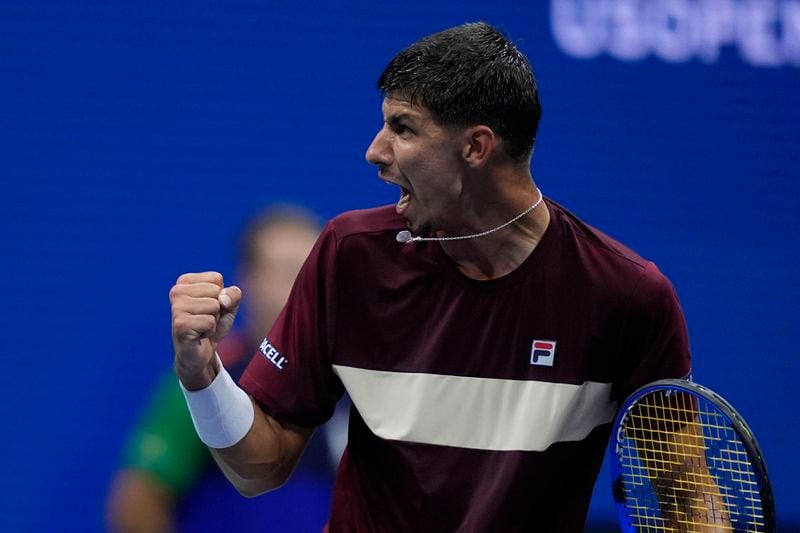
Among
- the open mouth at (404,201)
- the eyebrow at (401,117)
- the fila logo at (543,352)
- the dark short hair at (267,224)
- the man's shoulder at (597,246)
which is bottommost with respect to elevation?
the fila logo at (543,352)

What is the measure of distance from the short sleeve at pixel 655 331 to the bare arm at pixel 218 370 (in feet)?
1.72

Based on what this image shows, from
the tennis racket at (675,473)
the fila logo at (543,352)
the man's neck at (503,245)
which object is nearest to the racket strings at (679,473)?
the tennis racket at (675,473)

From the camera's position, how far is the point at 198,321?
1.80 m

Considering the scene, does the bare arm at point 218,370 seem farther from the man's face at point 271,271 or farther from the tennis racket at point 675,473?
the man's face at point 271,271

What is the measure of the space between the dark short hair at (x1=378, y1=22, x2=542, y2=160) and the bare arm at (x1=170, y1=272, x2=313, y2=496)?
1.29 ft

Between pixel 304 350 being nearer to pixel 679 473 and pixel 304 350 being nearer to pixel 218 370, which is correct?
pixel 218 370

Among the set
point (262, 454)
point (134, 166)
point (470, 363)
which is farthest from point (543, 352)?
point (134, 166)

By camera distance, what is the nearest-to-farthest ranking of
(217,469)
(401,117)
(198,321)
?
(198,321) < (401,117) < (217,469)

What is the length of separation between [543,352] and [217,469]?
1346 mm

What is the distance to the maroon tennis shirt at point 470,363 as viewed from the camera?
6.31 feet

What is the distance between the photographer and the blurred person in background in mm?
3041

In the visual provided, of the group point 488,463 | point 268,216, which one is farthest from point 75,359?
point 488,463

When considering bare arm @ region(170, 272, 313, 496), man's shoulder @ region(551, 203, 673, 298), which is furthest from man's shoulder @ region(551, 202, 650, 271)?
bare arm @ region(170, 272, 313, 496)

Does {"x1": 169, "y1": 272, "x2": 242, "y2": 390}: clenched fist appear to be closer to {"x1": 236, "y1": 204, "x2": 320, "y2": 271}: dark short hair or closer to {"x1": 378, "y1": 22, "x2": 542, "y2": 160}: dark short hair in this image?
{"x1": 378, "y1": 22, "x2": 542, "y2": 160}: dark short hair
